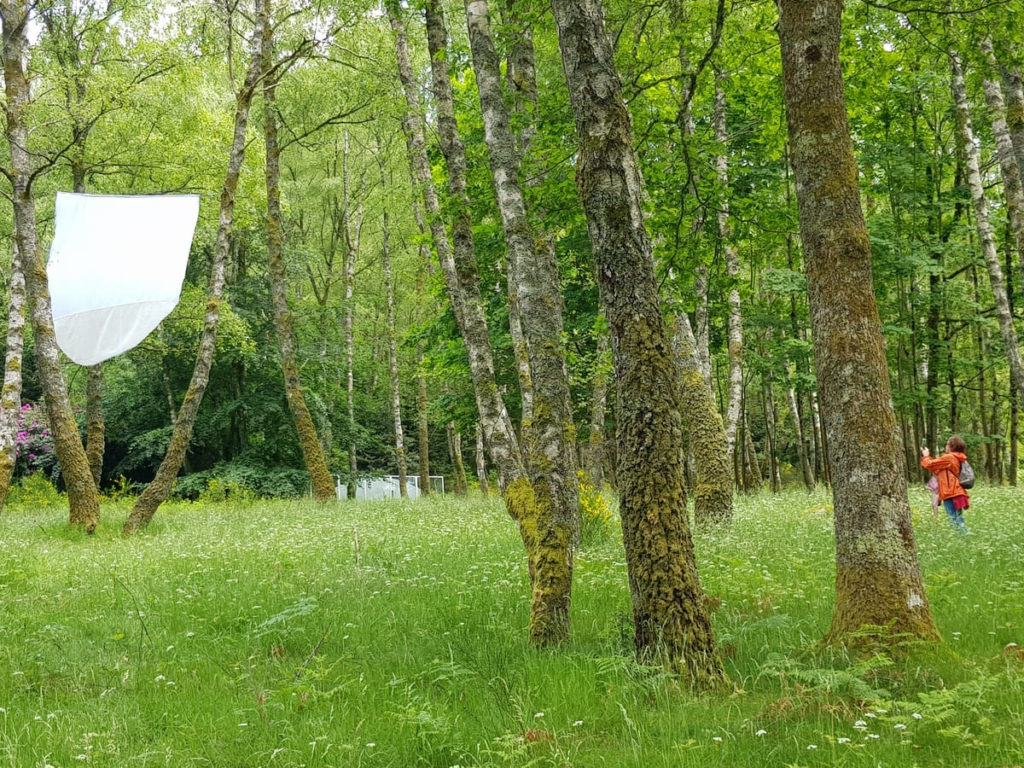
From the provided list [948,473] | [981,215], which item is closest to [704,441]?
[948,473]

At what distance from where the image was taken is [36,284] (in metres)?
14.7

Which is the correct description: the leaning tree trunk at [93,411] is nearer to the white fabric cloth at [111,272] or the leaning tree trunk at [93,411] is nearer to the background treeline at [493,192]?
the background treeline at [493,192]

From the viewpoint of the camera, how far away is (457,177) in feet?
35.2

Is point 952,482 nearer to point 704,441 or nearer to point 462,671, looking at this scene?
point 704,441

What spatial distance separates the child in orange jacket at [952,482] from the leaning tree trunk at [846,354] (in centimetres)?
771

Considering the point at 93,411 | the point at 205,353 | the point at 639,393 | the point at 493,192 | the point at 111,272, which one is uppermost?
the point at 493,192

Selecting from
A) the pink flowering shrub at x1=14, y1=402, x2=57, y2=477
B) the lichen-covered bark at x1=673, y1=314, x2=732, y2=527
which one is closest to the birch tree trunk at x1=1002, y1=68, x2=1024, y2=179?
the lichen-covered bark at x1=673, y1=314, x2=732, y2=527

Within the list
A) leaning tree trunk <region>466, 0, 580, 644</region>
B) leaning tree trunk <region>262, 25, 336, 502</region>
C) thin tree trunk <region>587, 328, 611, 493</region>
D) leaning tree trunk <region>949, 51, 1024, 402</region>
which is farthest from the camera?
leaning tree trunk <region>262, 25, 336, 502</region>

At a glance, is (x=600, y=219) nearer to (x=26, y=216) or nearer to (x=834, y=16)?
(x=834, y=16)

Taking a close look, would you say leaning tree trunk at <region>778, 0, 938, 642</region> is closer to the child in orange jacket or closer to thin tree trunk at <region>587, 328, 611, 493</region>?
the child in orange jacket

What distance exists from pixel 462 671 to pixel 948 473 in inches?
415

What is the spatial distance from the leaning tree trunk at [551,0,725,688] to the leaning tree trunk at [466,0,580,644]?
94 cm

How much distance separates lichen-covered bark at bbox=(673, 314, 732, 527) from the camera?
42.1 feet

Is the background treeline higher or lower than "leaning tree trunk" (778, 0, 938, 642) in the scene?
higher
